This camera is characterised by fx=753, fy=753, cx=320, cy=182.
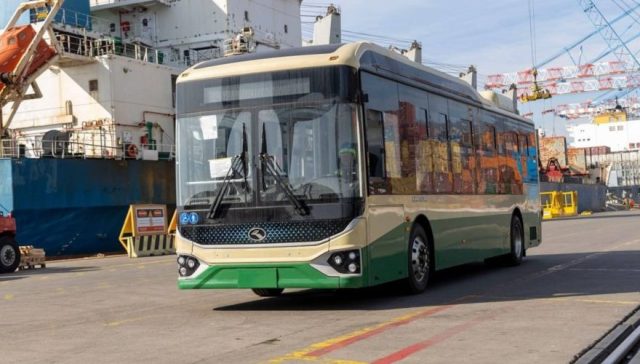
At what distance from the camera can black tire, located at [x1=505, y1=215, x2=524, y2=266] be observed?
15.3 m

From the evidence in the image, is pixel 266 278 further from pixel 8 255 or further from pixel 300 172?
pixel 8 255

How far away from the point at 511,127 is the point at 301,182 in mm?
7975

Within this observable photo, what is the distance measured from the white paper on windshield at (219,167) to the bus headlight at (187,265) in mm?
1134

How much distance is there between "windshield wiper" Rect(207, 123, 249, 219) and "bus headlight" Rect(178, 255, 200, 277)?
2.13ft

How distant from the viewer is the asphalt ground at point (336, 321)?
6941 millimetres

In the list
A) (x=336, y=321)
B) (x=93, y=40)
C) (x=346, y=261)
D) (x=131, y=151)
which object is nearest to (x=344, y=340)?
(x=336, y=321)

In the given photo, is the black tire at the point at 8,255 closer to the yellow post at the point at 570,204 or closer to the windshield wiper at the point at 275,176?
the windshield wiper at the point at 275,176

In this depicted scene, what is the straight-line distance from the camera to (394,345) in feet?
23.4

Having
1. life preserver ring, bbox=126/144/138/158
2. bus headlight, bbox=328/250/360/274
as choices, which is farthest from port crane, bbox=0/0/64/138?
bus headlight, bbox=328/250/360/274

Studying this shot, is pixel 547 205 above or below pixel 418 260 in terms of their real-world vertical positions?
above

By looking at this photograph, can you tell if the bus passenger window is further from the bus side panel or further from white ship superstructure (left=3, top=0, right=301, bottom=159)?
white ship superstructure (left=3, top=0, right=301, bottom=159)

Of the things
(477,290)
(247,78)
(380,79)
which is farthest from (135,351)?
(477,290)

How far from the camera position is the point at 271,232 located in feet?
30.3

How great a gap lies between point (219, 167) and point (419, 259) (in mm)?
3250
